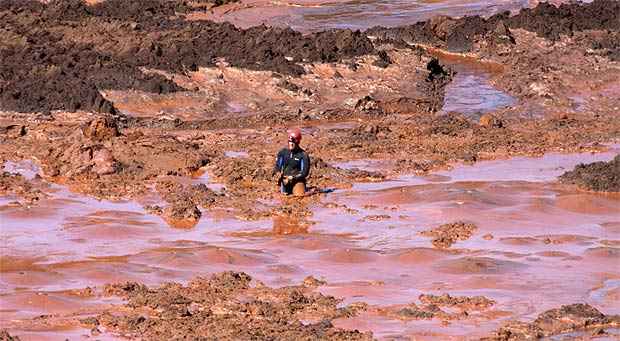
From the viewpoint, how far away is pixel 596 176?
15.3 metres

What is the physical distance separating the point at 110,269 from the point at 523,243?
4.13 m

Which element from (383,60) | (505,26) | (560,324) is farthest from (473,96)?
(560,324)

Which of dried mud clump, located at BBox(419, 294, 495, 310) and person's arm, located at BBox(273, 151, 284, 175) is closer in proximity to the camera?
dried mud clump, located at BBox(419, 294, 495, 310)

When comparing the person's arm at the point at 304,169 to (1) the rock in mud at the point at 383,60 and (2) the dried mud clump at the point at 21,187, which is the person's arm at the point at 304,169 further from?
(1) the rock in mud at the point at 383,60

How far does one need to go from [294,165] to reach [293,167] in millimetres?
30

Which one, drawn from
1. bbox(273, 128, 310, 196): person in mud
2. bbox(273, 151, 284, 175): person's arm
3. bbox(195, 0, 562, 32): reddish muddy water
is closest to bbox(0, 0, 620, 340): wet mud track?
bbox(273, 128, 310, 196): person in mud

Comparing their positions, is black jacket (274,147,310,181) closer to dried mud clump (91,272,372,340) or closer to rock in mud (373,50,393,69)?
dried mud clump (91,272,372,340)

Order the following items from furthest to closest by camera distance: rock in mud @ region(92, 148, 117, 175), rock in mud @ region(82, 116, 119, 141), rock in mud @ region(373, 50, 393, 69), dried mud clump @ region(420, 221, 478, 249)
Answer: rock in mud @ region(373, 50, 393, 69) → rock in mud @ region(82, 116, 119, 141) → rock in mud @ region(92, 148, 117, 175) → dried mud clump @ region(420, 221, 478, 249)

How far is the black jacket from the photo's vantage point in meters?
14.4

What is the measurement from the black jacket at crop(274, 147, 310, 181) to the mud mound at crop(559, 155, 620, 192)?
3.25 m

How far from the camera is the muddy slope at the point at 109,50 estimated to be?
1944 centimetres

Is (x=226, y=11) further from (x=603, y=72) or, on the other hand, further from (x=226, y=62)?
(x=603, y=72)

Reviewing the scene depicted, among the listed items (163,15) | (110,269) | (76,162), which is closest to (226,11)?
(163,15)

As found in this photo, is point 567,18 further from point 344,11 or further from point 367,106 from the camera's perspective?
point 367,106
